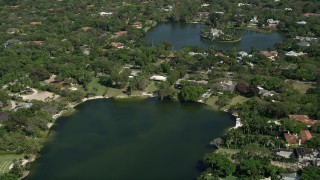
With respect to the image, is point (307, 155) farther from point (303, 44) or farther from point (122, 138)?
point (303, 44)

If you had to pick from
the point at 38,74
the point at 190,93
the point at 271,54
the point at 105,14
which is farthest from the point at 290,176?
the point at 105,14

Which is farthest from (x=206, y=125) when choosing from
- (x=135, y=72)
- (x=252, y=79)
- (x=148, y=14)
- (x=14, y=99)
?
(x=148, y=14)

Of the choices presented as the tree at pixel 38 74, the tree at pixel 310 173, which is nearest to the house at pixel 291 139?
the tree at pixel 310 173

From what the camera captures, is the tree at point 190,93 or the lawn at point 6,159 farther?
the tree at point 190,93

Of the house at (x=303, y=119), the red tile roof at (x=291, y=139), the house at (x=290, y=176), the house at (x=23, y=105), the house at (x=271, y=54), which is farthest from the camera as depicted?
the house at (x=271, y=54)

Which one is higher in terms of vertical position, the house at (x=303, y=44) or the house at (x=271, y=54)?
the house at (x=303, y=44)

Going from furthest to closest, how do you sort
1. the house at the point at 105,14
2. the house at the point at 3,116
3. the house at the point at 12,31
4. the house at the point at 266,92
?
the house at the point at 105,14 < the house at the point at 12,31 < the house at the point at 266,92 < the house at the point at 3,116

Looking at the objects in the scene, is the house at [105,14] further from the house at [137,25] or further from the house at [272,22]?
the house at [272,22]

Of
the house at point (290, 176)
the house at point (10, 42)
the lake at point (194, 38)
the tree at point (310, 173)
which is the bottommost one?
the lake at point (194, 38)
